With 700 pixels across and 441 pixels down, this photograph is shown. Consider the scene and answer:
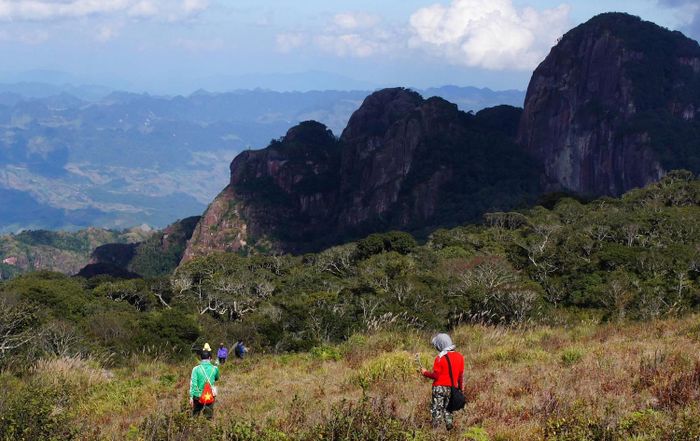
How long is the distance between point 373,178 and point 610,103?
5221 centimetres

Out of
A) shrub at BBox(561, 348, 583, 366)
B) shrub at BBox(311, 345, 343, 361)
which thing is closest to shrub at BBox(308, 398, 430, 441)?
shrub at BBox(561, 348, 583, 366)

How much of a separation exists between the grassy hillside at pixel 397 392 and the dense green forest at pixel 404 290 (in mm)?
2937

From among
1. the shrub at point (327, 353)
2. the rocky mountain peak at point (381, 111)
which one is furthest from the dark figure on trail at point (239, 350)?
the rocky mountain peak at point (381, 111)

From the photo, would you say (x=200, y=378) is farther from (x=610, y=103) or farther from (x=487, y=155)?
(x=610, y=103)

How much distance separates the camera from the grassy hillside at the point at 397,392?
6379 millimetres

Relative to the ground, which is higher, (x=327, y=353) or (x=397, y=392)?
(x=397, y=392)

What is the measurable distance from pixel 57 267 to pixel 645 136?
148180 millimetres

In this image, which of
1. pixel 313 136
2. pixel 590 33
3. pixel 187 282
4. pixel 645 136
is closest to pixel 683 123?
pixel 645 136

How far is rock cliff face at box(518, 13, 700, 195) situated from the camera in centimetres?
11556

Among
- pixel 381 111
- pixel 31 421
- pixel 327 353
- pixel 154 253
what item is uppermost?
pixel 381 111

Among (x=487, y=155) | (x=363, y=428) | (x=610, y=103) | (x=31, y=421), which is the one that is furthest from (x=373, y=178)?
(x=363, y=428)

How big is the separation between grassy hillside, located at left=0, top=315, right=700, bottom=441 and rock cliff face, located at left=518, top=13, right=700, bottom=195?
361ft

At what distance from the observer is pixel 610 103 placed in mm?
125062

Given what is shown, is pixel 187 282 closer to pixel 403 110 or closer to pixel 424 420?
pixel 424 420
